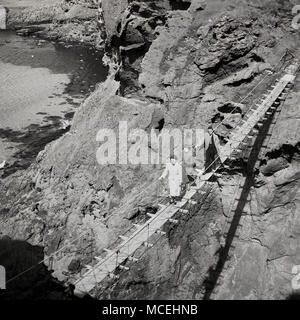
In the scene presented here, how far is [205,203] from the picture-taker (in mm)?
12844

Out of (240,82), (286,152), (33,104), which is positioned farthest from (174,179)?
(33,104)

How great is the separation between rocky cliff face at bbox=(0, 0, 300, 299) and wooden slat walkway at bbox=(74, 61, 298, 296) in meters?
0.66

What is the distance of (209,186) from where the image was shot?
12750 millimetres

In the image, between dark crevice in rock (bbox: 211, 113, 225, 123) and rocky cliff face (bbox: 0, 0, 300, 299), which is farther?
dark crevice in rock (bbox: 211, 113, 225, 123)

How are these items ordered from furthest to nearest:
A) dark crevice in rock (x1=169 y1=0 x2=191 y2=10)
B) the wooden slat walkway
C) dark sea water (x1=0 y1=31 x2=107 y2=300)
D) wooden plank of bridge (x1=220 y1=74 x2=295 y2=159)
Answer: dark crevice in rock (x1=169 y1=0 x2=191 y2=10) → dark sea water (x1=0 y1=31 x2=107 y2=300) → wooden plank of bridge (x1=220 y1=74 x2=295 y2=159) → the wooden slat walkway

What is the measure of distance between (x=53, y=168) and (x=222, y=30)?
8.90 metres

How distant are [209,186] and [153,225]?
310 cm

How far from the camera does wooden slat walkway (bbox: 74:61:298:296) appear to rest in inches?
369

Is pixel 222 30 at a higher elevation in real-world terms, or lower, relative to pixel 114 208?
higher

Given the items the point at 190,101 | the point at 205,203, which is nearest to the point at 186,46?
the point at 190,101

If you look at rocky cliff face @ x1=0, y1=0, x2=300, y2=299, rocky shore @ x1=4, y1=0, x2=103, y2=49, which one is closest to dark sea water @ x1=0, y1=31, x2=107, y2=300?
rocky cliff face @ x1=0, y1=0, x2=300, y2=299

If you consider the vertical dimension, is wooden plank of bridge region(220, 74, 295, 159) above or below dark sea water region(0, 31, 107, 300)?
above

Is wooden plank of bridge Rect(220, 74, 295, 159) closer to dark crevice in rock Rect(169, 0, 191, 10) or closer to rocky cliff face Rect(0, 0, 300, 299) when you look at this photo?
rocky cliff face Rect(0, 0, 300, 299)

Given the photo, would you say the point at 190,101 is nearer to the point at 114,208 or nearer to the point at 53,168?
the point at 114,208
